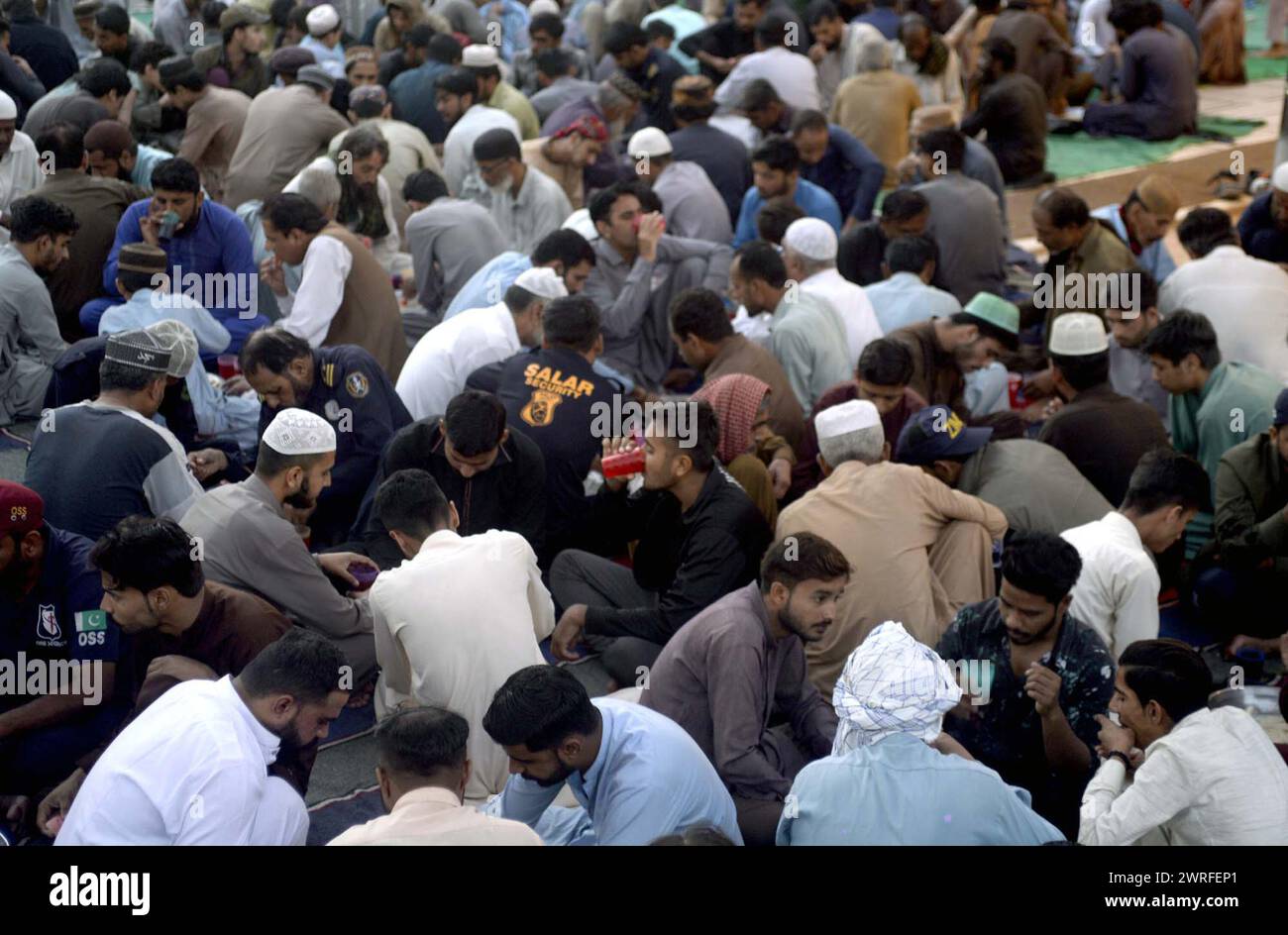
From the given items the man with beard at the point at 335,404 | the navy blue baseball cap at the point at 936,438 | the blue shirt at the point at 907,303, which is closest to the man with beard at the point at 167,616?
the man with beard at the point at 335,404

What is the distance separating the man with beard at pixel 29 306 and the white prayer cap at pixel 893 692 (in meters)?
3.67

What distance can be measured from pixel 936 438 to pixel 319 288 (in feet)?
7.92

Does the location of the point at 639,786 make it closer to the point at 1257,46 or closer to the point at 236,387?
the point at 236,387

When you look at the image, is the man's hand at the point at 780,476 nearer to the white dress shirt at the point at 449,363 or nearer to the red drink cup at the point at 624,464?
the red drink cup at the point at 624,464

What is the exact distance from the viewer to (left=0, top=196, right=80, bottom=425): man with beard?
5.59 metres

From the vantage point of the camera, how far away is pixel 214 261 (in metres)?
6.06

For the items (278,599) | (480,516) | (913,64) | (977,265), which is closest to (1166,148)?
(913,64)

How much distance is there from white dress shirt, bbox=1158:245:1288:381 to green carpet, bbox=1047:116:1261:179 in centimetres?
334

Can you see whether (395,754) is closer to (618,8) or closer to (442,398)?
(442,398)

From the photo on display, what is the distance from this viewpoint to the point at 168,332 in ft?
14.9

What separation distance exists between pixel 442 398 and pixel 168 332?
1054 millimetres

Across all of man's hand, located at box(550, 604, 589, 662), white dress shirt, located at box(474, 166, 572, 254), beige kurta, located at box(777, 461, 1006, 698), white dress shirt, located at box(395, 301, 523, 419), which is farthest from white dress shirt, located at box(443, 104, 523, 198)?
beige kurta, located at box(777, 461, 1006, 698)

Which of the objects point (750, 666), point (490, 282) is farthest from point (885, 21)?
point (750, 666)

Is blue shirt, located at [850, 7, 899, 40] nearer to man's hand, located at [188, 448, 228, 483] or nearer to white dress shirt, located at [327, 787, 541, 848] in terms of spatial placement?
man's hand, located at [188, 448, 228, 483]
